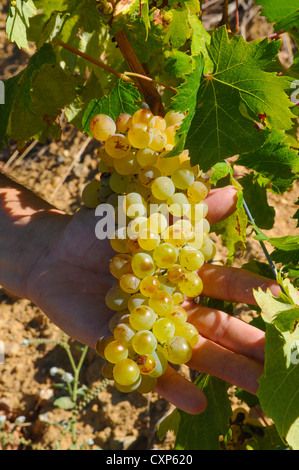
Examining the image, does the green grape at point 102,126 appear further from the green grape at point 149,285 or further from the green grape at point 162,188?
the green grape at point 149,285

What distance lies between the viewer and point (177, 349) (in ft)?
3.00

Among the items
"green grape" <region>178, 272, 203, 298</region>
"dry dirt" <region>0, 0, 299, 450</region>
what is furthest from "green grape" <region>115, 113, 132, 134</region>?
"dry dirt" <region>0, 0, 299, 450</region>

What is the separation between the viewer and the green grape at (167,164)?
975 millimetres

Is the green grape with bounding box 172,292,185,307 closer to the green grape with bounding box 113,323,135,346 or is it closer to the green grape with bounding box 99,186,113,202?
the green grape with bounding box 113,323,135,346

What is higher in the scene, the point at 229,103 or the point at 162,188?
the point at 229,103

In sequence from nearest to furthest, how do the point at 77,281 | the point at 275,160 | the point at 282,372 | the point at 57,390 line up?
the point at 282,372
the point at 275,160
the point at 77,281
the point at 57,390

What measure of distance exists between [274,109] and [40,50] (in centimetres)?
52

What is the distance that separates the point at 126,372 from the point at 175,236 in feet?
0.90

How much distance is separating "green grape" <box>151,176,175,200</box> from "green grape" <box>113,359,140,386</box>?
32 cm

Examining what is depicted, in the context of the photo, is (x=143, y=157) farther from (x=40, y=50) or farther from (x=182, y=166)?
(x=40, y=50)

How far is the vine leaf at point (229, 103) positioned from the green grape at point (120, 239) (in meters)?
0.21

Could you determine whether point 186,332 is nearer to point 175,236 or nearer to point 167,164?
point 175,236

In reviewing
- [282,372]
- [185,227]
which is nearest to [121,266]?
[185,227]
